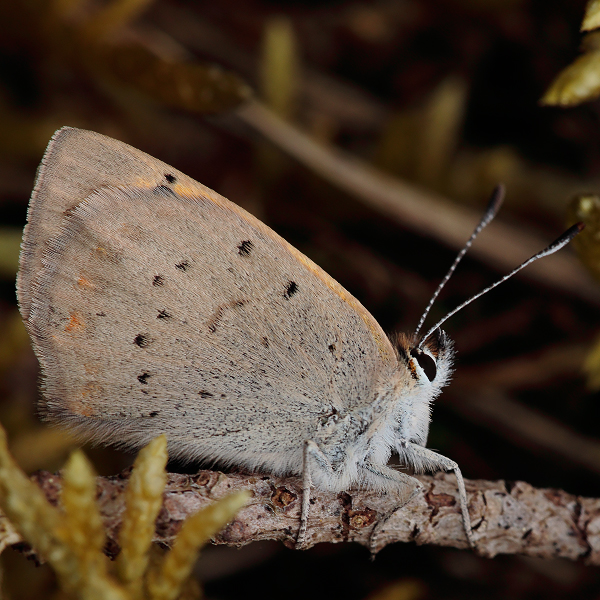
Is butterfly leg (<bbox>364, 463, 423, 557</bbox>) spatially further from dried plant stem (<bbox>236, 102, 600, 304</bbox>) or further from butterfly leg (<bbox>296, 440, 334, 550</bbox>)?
dried plant stem (<bbox>236, 102, 600, 304</bbox>)

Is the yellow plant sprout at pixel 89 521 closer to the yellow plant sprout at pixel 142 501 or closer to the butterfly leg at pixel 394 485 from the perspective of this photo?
the yellow plant sprout at pixel 142 501

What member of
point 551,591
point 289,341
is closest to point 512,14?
point 289,341

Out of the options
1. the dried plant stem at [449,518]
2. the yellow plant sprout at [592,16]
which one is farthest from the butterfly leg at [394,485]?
the yellow plant sprout at [592,16]

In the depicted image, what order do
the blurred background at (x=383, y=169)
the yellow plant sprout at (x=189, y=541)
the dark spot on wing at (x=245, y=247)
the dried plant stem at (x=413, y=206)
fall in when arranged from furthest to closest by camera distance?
the dried plant stem at (x=413, y=206)
the blurred background at (x=383, y=169)
the dark spot on wing at (x=245, y=247)
the yellow plant sprout at (x=189, y=541)

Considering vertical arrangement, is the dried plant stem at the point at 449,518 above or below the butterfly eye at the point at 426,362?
below

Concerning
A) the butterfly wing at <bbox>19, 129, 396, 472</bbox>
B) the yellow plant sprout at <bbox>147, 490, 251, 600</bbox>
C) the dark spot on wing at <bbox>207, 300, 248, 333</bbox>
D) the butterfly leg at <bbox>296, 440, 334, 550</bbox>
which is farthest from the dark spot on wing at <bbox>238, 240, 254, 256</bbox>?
the yellow plant sprout at <bbox>147, 490, 251, 600</bbox>

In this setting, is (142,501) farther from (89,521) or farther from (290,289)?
(290,289)

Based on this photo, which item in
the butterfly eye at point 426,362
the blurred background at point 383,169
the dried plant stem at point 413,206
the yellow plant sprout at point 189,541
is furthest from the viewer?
the dried plant stem at point 413,206
